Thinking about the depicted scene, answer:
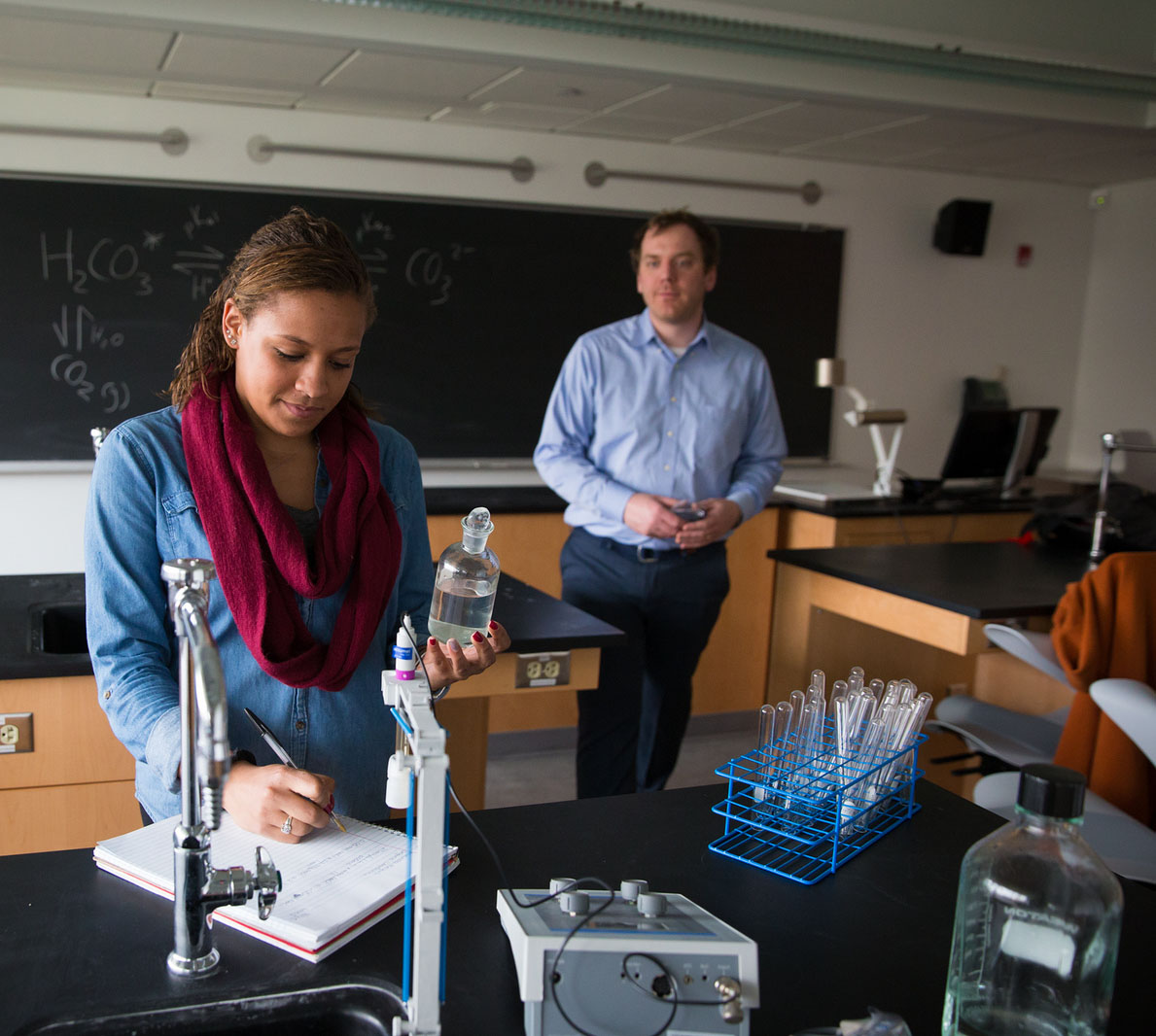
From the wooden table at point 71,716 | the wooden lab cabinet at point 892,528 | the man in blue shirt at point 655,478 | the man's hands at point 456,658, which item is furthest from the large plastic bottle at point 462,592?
the wooden lab cabinet at point 892,528

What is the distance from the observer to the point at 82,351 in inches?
154

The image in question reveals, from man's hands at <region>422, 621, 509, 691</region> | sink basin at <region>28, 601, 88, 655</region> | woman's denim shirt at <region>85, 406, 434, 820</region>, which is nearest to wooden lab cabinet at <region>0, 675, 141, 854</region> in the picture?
sink basin at <region>28, 601, 88, 655</region>

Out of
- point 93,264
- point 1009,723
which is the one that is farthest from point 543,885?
point 93,264

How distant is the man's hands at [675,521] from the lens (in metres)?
2.69

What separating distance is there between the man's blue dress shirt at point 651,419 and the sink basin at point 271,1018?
198cm

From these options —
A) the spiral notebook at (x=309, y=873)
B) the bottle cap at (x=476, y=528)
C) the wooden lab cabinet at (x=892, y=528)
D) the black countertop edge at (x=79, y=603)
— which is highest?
the bottle cap at (x=476, y=528)

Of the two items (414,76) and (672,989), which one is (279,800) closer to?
(672,989)

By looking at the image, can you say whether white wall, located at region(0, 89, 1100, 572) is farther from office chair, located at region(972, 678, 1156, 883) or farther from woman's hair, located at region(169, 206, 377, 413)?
office chair, located at region(972, 678, 1156, 883)

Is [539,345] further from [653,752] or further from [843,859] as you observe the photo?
[843,859]

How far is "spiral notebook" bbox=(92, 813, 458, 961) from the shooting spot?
3.21 ft

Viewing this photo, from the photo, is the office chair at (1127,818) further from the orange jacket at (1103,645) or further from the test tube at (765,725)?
the test tube at (765,725)

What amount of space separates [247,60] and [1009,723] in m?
3.06

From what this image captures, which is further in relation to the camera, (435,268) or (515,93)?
(435,268)

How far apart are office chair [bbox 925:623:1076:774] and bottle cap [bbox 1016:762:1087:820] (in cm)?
158
